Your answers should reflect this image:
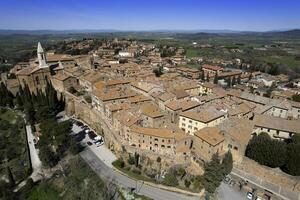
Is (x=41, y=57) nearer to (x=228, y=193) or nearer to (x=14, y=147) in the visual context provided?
(x=14, y=147)

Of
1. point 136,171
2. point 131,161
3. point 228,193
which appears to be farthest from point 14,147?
point 228,193

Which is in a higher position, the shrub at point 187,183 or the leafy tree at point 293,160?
the leafy tree at point 293,160

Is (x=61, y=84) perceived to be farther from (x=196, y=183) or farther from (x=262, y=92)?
(x=262, y=92)

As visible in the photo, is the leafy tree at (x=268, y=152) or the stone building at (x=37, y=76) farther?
the stone building at (x=37, y=76)

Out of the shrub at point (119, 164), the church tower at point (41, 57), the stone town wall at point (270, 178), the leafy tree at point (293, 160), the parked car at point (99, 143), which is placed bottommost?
the shrub at point (119, 164)

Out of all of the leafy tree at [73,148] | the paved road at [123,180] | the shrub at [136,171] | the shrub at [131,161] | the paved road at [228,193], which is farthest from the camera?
the leafy tree at [73,148]

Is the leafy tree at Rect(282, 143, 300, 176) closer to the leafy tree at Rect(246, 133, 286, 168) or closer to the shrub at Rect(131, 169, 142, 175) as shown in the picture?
the leafy tree at Rect(246, 133, 286, 168)

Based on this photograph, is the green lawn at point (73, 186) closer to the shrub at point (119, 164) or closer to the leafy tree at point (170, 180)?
the shrub at point (119, 164)

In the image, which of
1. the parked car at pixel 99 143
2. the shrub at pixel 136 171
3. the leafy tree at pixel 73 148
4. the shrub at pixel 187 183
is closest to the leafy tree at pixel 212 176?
the shrub at pixel 187 183

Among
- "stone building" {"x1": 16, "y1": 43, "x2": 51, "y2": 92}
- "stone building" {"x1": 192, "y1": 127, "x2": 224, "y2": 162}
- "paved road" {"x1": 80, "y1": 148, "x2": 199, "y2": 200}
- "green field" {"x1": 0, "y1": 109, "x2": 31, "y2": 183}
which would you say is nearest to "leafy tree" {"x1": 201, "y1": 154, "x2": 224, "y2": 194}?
"stone building" {"x1": 192, "y1": 127, "x2": 224, "y2": 162}
